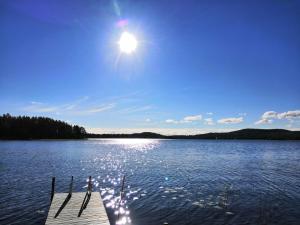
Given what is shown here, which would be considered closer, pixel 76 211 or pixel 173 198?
pixel 76 211

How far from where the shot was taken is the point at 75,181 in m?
47.1

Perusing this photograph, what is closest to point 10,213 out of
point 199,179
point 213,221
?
point 213,221

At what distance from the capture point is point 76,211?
2592 centimetres

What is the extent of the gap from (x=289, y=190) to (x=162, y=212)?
2174 centimetres

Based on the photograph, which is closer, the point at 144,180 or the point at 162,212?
the point at 162,212

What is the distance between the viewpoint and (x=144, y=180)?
48.5 metres

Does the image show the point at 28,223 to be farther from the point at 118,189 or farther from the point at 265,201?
the point at 265,201

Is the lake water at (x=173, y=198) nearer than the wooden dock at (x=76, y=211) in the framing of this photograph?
No

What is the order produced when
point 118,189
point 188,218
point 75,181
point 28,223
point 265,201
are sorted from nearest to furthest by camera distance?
1. point 28,223
2. point 188,218
3. point 265,201
4. point 118,189
5. point 75,181

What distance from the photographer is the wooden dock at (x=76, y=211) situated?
2350 cm

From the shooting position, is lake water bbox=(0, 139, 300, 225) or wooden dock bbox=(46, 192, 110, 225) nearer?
wooden dock bbox=(46, 192, 110, 225)

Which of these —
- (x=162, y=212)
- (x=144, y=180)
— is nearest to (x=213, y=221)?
(x=162, y=212)

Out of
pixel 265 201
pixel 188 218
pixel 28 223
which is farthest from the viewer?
pixel 265 201

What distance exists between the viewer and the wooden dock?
23500 mm
